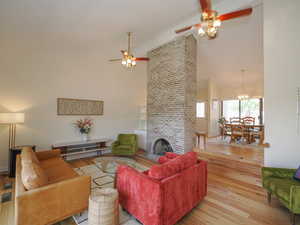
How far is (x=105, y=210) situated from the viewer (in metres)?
1.58

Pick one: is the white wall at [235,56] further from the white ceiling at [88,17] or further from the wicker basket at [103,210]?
the wicker basket at [103,210]

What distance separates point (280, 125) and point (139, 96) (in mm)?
4793

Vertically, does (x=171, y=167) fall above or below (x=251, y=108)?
below

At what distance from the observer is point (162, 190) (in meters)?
1.53

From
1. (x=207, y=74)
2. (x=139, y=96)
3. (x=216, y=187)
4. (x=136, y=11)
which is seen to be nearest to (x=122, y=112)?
(x=139, y=96)

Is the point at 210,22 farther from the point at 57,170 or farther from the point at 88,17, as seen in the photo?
the point at 57,170

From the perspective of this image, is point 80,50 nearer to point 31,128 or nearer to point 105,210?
point 31,128

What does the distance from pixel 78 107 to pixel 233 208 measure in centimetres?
461

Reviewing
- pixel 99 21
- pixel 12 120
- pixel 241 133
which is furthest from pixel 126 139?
pixel 241 133

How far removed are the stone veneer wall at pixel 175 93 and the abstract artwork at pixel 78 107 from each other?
1969 millimetres

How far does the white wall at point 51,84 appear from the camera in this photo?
348 centimetres

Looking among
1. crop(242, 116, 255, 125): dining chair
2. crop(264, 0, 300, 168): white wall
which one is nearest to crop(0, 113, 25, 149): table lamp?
crop(264, 0, 300, 168): white wall

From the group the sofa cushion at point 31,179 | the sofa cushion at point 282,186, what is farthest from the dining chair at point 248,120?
the sofa cushion at point 31,179

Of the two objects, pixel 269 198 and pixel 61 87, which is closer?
pixel 269 198
